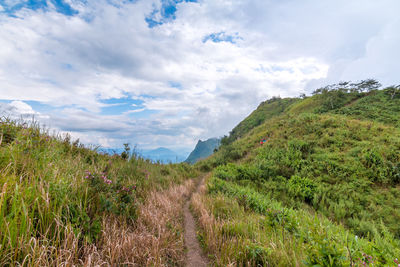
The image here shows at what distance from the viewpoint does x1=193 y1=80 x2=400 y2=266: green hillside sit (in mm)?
2740

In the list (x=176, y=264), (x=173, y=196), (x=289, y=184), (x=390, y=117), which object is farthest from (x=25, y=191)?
(x=390, y=117)

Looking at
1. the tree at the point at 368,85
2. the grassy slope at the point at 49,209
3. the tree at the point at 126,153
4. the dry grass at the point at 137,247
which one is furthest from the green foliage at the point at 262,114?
the grassy slope at the point at 49,209

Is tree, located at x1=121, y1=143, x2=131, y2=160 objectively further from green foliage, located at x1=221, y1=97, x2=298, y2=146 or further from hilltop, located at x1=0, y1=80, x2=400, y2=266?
green foliage, located at x1=221, y1=97, x2=298, y2=146

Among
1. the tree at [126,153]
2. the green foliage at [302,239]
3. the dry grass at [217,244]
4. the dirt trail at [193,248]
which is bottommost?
the dirt trail at [193,248]

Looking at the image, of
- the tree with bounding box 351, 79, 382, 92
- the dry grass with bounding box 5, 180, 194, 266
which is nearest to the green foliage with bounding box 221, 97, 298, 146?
the tree with bounding box 351, 79, 382, 92

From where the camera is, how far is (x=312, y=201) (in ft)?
29.7

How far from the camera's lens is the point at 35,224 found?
7.98 ft

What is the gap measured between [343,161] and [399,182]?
9.76ft

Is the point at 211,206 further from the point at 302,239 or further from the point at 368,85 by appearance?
the point at 368,85

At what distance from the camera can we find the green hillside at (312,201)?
2740mm

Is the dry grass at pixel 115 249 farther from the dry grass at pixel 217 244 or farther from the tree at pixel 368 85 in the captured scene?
the tree at pixel 368 85

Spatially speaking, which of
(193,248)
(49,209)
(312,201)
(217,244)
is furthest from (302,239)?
(312,201)

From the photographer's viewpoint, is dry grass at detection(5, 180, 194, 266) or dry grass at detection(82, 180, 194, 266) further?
dry grass at detection(82, 180, 194, 266)

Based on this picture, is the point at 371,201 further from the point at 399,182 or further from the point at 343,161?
the point at 343,161
